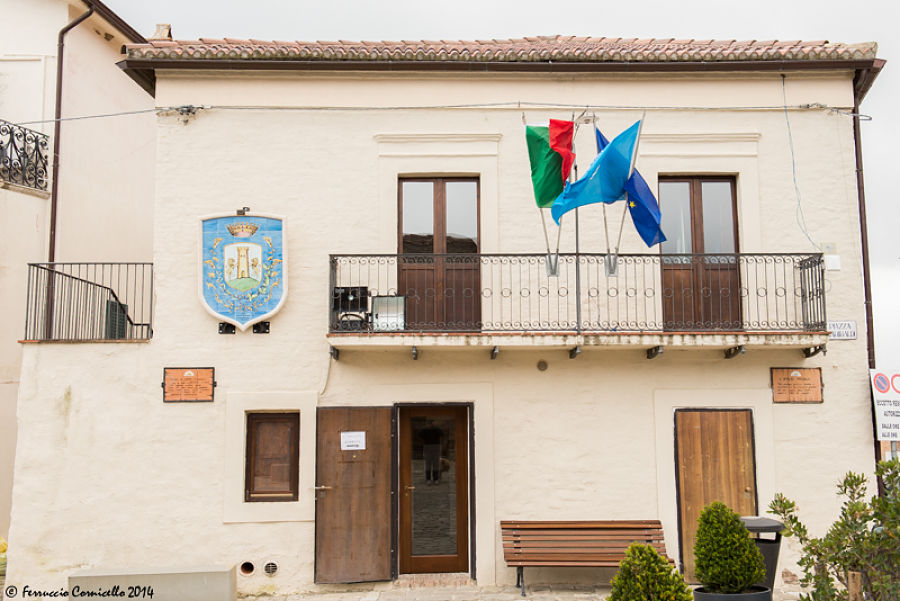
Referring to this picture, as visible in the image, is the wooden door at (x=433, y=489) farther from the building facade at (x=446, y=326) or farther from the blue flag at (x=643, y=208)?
the blue flag at (x=643, y=208)

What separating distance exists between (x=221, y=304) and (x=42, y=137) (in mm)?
4689

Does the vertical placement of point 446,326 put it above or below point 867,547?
above

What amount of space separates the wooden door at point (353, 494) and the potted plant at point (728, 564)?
3887mm

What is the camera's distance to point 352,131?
9.73m

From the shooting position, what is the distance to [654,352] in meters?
9.20

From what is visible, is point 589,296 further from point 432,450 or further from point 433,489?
point 433,489

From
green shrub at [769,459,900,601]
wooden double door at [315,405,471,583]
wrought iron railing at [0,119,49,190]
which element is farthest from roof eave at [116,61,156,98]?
green shrub at [769,459,900,601]

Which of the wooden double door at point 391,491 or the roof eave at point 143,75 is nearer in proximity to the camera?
the wooden double door at point 391,491

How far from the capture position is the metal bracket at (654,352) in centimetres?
902

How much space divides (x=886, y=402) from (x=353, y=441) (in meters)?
6.46

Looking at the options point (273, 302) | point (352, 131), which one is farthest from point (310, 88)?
point (273, 302)

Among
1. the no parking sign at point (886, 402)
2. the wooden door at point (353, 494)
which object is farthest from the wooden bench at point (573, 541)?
the no parking sign at point (886, 402)

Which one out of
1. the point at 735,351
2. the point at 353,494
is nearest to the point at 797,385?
the point at 735,351

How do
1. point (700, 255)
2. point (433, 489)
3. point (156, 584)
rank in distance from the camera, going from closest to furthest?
point (156, 584)
point (700, 255)
point (433, 489)
